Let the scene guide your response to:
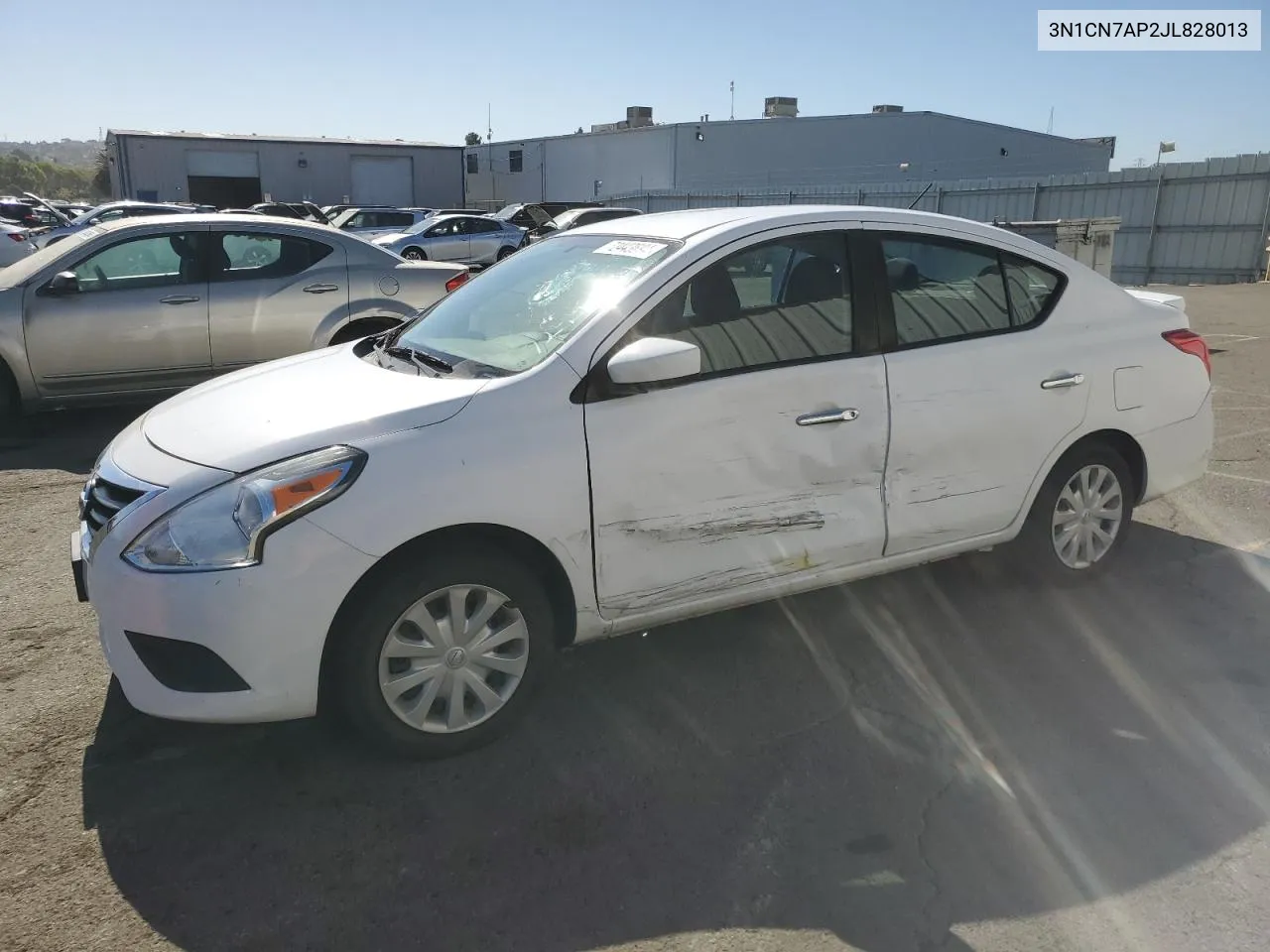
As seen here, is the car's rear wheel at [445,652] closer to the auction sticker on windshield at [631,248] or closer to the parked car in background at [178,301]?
the auction sticker on windshield at [631,248]

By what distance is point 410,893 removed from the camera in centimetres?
255

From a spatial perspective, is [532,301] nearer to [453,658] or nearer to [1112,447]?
[453,658]

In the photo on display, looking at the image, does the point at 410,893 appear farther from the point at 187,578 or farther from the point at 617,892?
the point at 187,578

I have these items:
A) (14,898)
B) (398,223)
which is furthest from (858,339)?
(398,223)

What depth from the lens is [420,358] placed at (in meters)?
3.63

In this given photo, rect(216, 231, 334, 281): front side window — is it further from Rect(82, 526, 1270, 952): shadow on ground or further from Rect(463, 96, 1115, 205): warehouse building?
Rect(463, 96, 1115, 205): warehouse building

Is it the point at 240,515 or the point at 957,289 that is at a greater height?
the point at 957,289

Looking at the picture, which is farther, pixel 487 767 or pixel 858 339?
pixel 858 339

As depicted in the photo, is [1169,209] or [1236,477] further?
[1169,209]

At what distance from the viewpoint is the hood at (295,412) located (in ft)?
9.64

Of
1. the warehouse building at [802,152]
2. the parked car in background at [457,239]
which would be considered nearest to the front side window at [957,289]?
the parked car in background at [457,239]

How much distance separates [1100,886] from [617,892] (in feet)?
4.22

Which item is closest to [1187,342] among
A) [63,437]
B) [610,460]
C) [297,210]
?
[610,460]

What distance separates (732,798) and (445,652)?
0.99 meters
